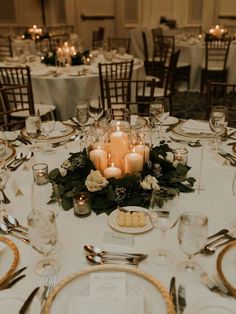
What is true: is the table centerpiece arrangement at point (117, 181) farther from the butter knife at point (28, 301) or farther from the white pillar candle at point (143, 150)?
the butter knife at point (28, 301)

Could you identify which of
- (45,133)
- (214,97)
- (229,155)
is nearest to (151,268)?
(229,155)

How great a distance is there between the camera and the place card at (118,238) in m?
1.20

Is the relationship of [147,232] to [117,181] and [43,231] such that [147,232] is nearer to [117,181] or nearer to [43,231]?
[117,181]

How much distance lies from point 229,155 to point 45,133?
3.45ft

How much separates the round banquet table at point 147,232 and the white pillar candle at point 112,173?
187mm

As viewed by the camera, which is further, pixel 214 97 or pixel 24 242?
pixel 214 97

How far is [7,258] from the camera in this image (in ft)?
3.74

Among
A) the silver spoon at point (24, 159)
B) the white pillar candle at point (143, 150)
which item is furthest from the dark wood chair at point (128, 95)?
the white pillar candle at point (143, 150)

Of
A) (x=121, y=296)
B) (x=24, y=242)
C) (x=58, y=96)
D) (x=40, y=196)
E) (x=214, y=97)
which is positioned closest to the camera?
(x=121, y=296)

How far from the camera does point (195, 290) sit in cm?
101

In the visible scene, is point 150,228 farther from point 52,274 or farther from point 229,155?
point 229,155

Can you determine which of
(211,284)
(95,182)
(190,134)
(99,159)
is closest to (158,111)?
(190,134)

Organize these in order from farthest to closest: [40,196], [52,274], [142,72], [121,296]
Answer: [142,72] < [40,196] < [52,274] < [121,296]

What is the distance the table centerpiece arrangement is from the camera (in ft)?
4.58
